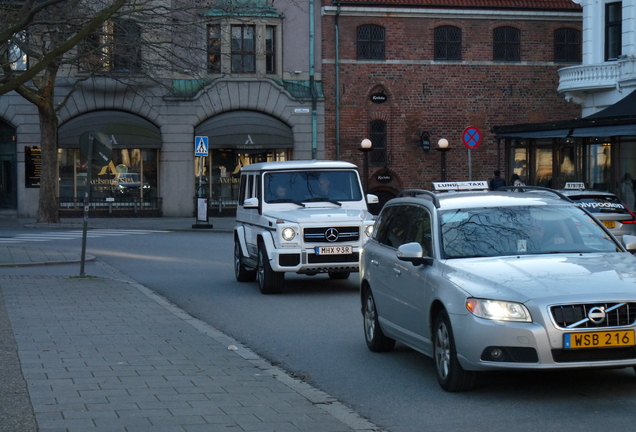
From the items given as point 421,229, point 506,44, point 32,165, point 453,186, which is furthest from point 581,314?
point 506,44

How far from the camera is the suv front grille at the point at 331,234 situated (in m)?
15.1

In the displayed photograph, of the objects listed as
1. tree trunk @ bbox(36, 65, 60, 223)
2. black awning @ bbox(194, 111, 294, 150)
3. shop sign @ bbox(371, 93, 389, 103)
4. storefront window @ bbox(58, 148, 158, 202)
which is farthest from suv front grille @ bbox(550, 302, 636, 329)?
shop sign @ bbox(371, 93, 389, 103)

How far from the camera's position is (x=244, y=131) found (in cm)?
3819

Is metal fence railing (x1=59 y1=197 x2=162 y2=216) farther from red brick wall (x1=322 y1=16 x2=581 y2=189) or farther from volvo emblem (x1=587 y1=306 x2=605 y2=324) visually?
volvo emblem (x1=587 y1=306 x2=605 y2=324)

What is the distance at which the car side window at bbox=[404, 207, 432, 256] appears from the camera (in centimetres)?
877

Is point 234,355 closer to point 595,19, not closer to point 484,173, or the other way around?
point 595,19

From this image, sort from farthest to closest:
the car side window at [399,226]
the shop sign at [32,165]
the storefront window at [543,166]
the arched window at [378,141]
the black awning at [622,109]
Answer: the arched window at [378,141], the shop sign at [32,165], the storefront window at [543,166], the black awning at [622,109], the car side window at [399,226]

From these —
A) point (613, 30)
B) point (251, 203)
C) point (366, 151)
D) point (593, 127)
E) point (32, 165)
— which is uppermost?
point (613, 30)

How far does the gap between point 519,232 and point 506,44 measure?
33.5 m

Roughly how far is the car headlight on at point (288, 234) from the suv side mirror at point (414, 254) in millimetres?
6561

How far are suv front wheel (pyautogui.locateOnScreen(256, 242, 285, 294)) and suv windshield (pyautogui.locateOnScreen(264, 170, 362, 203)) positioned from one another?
1045mm

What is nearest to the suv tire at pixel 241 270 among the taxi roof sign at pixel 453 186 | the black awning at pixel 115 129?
the taxi roof sign at pixel 453 186

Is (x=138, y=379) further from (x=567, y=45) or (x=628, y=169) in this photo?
(x=567, y=45)

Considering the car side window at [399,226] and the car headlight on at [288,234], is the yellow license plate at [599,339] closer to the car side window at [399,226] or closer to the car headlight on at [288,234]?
the car side window at [399,226]
